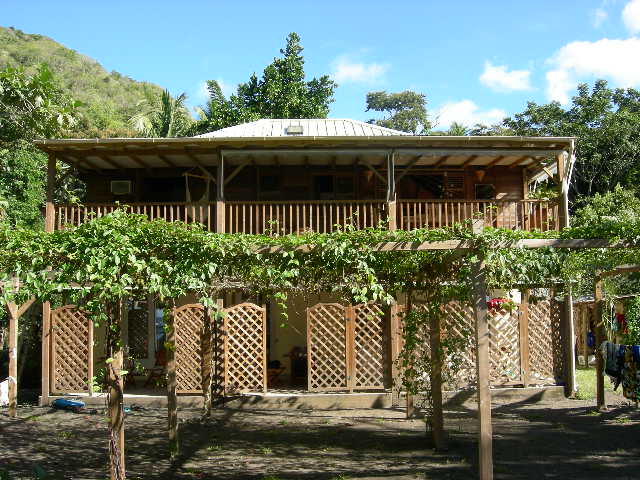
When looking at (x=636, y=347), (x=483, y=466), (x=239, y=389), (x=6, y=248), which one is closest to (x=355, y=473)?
(x=483, y=466)

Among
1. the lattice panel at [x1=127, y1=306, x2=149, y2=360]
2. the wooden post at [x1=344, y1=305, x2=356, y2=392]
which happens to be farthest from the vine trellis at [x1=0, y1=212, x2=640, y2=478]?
the lattice panel at [x1=127, y1=306, x2=149, y2=360]

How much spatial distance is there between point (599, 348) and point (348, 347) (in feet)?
14.1

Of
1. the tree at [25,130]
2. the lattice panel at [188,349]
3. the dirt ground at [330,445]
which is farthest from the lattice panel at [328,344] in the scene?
the tree at [25,130]

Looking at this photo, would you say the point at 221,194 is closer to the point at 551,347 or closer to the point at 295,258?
the point at 295,258

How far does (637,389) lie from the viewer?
362 inches

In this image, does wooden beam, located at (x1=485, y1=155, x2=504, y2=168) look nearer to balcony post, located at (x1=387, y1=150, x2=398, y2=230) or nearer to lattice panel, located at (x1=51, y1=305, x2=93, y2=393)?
balcony post, located at (x1=387, y1=150, x2=398, y2=230)

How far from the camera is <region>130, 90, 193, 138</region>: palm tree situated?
27.6 meters

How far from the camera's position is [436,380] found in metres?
7.86

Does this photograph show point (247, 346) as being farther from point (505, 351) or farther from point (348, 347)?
point (505, 351)

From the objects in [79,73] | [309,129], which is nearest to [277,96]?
[309,129]

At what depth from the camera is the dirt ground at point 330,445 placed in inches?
270

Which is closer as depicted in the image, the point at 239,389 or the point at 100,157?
the point at 239,389

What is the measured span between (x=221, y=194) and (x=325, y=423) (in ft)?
16.2

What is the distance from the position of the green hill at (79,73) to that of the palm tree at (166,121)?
16847mm
